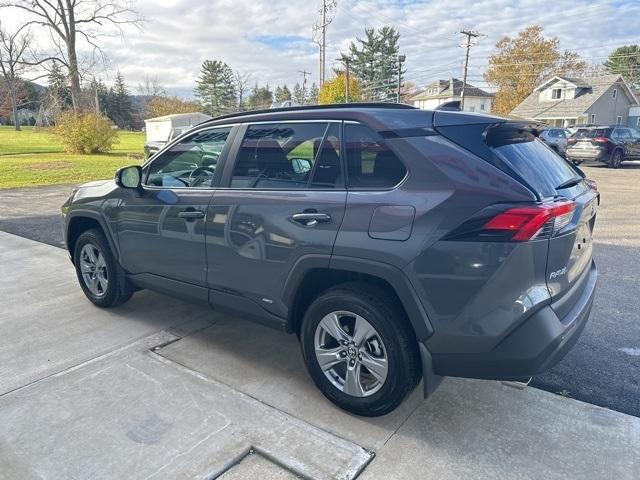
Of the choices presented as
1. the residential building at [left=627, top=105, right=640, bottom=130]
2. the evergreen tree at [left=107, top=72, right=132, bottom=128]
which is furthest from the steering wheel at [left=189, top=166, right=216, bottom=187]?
the evergreen tree at [left=107, top=72, right=132, bottom=128]

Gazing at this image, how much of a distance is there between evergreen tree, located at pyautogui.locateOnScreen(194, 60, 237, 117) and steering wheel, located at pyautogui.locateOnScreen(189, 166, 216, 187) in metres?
81.4

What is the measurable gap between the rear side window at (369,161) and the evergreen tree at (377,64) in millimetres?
65873

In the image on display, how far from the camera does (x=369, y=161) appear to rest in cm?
255

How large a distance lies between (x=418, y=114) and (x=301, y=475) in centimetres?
198

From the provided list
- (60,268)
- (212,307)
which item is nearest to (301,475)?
(212,307)

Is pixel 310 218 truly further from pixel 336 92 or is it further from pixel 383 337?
pixel 336 92

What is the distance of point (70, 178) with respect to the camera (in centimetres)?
1545

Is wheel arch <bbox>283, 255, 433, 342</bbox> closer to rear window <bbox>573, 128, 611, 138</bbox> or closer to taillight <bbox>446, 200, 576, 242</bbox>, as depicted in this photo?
taillight <bbox>446, 200, 576, 242</bbox>

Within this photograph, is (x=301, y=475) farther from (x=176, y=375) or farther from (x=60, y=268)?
(x=60, y=268)

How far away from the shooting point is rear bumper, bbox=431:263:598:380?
2188 mm

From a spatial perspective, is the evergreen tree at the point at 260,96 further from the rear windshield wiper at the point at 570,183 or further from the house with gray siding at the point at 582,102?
the rear windshield wiper at the point at 570,183

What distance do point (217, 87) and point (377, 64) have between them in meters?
30.2

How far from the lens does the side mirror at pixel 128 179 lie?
12.1ft

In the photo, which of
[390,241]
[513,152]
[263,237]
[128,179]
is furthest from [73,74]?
[513,152]
